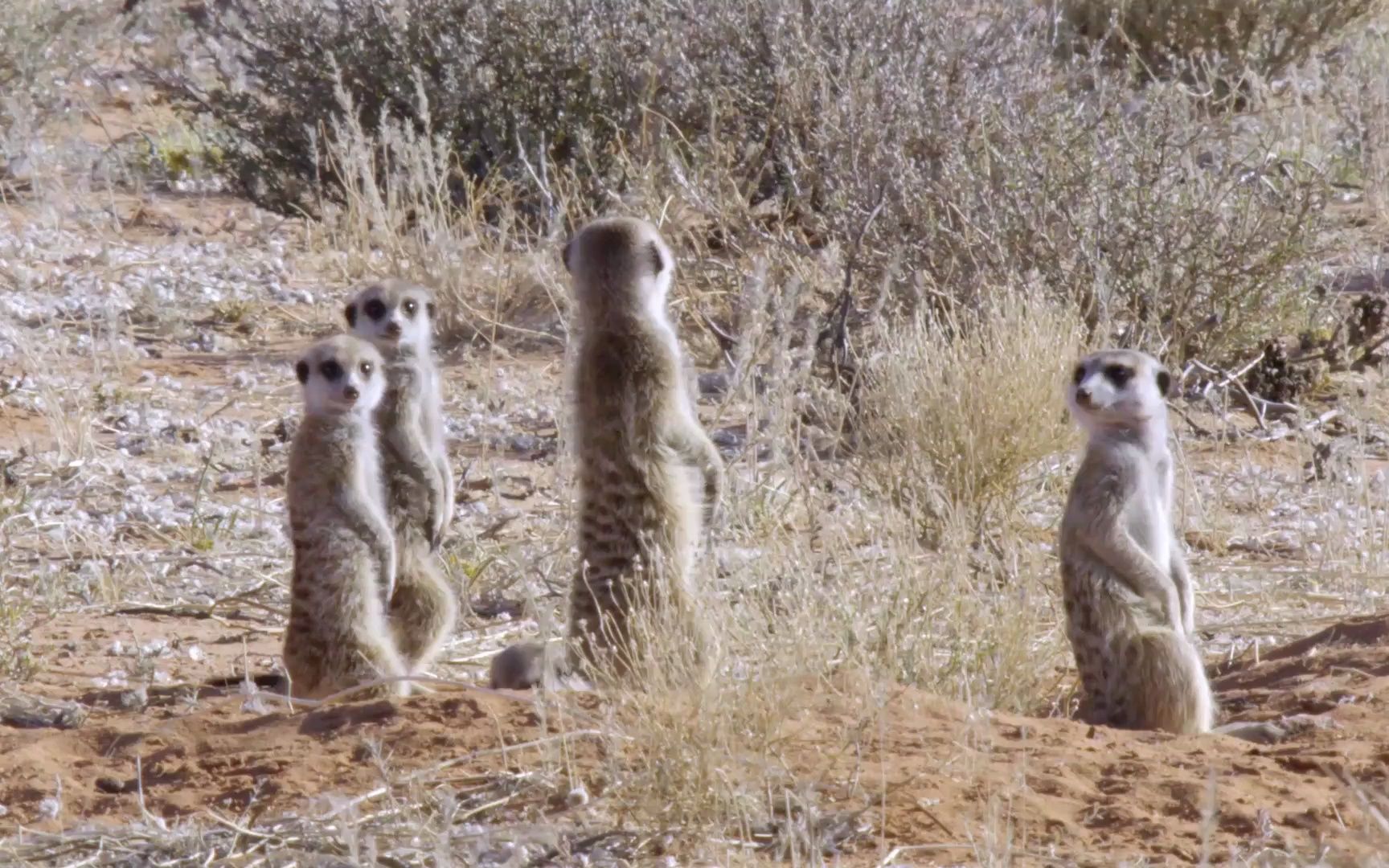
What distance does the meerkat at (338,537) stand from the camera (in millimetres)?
4270

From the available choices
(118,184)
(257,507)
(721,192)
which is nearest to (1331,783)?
(257,507)

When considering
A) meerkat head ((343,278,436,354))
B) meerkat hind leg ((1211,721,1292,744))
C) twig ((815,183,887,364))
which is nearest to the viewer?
meerkat hind leg ((1211,721,1292,744))

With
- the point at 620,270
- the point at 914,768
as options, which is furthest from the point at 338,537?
the point at 914,768

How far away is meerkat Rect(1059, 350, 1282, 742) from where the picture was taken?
4164mm

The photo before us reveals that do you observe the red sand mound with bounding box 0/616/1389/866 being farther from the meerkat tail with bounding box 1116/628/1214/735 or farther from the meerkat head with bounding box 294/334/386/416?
the meerkat head with bounding box 294/334/386/416

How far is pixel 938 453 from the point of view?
5.56 meters

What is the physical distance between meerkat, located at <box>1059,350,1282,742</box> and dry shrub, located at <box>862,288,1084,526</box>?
0.93 meters

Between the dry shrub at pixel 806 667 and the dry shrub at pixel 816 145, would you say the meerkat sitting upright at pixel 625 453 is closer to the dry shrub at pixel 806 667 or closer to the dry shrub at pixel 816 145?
the dry shrub at pixel 806 667

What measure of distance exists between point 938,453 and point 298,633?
81.9 inches

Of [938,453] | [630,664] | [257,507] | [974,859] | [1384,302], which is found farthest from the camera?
[1384,302]

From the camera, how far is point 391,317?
16.8 feet

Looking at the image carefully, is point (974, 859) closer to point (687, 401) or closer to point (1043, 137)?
point (687, 401)

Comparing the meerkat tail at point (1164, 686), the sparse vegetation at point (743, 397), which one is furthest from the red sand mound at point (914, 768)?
the meerkat tail at point (1164, 686)

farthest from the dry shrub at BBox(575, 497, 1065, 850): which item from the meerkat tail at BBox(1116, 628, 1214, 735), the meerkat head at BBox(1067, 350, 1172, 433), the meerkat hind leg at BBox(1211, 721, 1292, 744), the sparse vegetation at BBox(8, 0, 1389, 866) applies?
the meerkat hind leg at BBox(1211, 721, 1292, 744)
